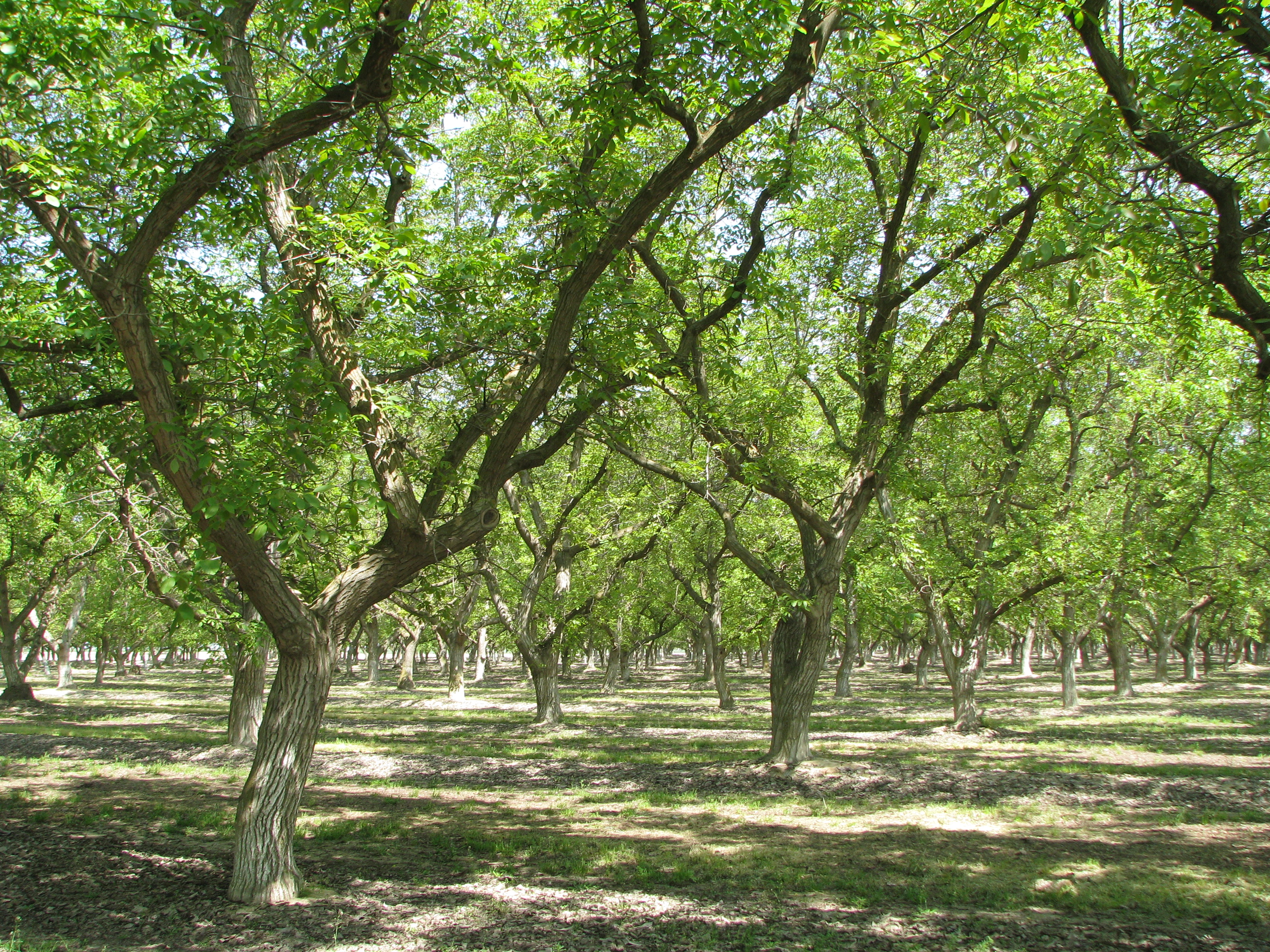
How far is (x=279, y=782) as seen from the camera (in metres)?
6.60

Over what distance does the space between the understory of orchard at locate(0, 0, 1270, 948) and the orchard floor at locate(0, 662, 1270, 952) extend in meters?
0.14

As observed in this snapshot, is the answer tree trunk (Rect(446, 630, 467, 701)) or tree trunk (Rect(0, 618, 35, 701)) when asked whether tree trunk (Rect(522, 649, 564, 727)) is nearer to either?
tree trunk (Rect(446, 630, 467, 701))

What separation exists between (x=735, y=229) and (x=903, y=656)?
55.8m

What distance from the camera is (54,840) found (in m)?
8.56

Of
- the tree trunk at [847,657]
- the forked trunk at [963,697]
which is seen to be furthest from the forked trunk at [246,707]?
the tree trunk at [847,657]

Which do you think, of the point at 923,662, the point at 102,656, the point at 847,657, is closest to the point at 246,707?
the point at 847,657

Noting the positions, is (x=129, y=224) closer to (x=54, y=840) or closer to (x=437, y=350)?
(x=437, y=350)

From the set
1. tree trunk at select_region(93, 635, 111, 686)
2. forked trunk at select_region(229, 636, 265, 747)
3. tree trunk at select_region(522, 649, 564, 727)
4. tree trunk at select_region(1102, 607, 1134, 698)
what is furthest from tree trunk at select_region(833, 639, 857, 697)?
tree trunk at select_region(93, 635, 111, 686)

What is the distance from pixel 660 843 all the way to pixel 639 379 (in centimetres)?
557

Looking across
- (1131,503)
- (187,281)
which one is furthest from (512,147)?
(1131,503)

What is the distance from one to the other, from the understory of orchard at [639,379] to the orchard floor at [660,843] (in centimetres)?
14

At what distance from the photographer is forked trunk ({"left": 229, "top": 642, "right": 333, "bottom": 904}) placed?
6590mm

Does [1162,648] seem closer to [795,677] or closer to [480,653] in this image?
[795,677]

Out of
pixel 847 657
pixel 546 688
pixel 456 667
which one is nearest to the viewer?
pixel 546 688
